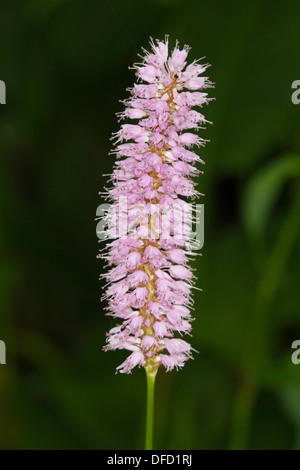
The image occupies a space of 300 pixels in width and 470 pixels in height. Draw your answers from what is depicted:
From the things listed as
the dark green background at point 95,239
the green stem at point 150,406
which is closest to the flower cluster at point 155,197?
the green stem at point 150,406

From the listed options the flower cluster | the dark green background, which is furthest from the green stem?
the dark green background

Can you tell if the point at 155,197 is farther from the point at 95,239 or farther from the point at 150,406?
the point at 95,239

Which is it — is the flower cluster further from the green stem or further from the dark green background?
the dark green background

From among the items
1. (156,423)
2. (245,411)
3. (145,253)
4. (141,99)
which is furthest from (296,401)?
(141,99)

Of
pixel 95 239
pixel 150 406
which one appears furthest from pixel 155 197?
pixel 95 239

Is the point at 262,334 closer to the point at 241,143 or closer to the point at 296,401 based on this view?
the point at 296,401

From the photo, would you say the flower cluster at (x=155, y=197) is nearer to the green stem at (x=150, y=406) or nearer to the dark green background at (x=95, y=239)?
the green stem at (x=150, y=406)
